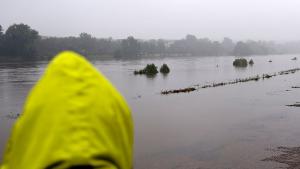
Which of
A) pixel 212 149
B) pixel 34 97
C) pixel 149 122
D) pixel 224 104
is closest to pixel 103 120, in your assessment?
pixel 34 97

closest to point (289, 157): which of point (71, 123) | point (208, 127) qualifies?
point (208, 127)

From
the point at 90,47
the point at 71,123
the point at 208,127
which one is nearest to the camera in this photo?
the point at 71,123

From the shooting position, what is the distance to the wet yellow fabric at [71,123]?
1.19m

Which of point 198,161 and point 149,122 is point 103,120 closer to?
point 198,161

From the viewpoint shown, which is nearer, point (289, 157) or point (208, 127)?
point (289, 157)

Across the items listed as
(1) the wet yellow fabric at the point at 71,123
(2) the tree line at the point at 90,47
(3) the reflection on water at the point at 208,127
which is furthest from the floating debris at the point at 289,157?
(2) the tree line at the point at 90,47

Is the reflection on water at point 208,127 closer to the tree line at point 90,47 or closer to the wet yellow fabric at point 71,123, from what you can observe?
the wet yellow fabric at point 71,123

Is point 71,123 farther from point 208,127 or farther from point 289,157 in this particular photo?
point 208,127

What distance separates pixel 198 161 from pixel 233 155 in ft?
3.48

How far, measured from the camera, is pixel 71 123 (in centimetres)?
121

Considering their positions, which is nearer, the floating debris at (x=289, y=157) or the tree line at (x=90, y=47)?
the floating debris at (x=289, y=157)

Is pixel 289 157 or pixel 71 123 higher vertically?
pixel 71 123

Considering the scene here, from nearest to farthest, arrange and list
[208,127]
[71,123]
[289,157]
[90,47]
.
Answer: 1. [71,123]
2. [289,157]
3. [208,127]
4. [90,47]

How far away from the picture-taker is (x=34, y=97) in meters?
1.31
